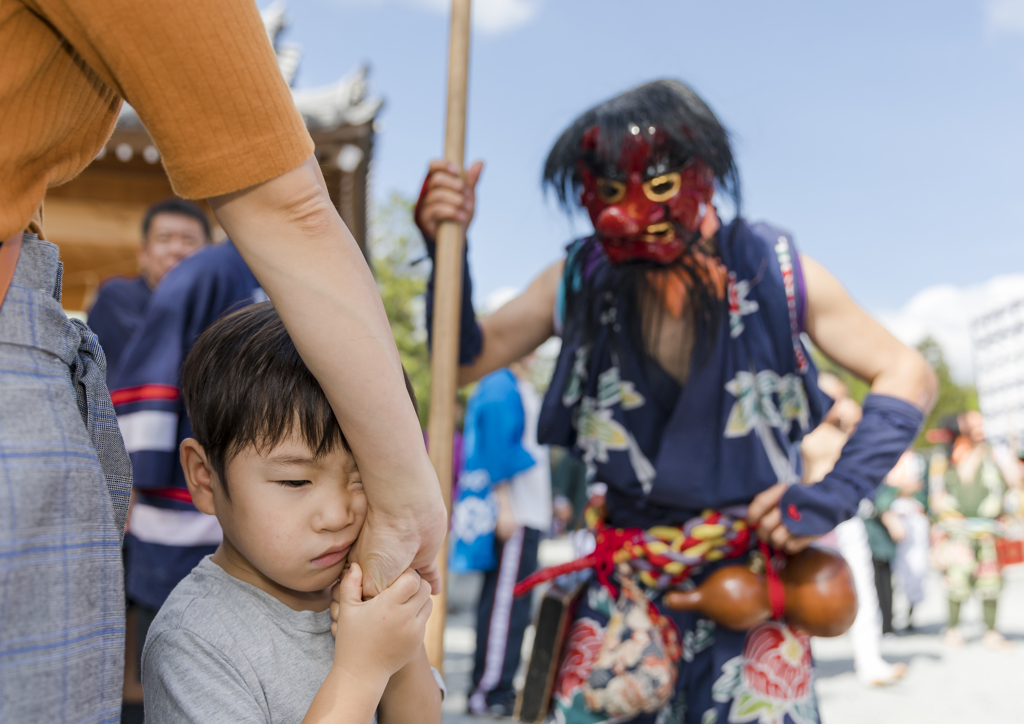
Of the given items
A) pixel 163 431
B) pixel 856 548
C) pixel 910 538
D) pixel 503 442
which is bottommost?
pixel 910 538

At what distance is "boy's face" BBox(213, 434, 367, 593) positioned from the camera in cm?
104

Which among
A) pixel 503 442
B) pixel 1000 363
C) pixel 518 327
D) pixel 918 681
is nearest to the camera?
pixel 518 327

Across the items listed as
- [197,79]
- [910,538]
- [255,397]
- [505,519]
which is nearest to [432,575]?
[255,397]

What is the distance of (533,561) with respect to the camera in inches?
179

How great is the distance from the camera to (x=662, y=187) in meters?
1.83

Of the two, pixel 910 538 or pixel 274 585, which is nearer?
pixel 274 585

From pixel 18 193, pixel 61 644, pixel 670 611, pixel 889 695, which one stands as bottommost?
pixel 889 695

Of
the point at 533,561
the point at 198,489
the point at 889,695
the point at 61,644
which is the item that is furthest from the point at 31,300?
the point at 889,695

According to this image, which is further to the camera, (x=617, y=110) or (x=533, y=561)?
(x=533, y=561)

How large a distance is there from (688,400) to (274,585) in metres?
1.00

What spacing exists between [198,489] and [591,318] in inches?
40.2

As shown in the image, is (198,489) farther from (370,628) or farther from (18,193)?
(18,193)

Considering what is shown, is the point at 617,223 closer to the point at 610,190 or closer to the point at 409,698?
the point at 610,190

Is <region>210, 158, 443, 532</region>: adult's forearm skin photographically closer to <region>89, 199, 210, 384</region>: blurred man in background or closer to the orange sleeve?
the orange sleeve
